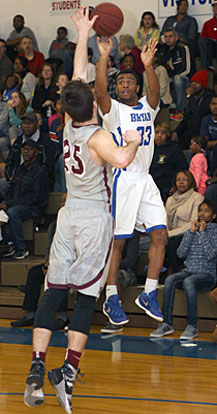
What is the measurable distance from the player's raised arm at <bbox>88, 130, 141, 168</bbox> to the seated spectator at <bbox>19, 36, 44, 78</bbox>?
943 centimetres

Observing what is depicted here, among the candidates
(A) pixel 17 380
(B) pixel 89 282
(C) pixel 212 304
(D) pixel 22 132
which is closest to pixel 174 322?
(C) pixel 212 304

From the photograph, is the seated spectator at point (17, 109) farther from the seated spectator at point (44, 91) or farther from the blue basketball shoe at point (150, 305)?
the blue basketball shoe at point (150, 305)

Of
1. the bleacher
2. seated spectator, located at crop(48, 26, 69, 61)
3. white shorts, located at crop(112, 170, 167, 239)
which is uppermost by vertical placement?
seated spectator, located at crop(48, 26, 69, 61)

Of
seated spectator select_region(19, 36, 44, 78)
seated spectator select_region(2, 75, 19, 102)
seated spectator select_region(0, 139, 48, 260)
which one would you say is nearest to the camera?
seated spectator select_region(0, 139, 48, 260)

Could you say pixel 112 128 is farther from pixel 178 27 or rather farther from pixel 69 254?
pixel 178 27

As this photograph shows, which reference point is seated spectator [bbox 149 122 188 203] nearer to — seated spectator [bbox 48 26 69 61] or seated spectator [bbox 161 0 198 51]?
seated spectator [bbox 161 0 198 51]

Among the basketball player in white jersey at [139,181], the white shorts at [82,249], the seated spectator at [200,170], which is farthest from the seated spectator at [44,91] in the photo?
the white shorts at [82,249]

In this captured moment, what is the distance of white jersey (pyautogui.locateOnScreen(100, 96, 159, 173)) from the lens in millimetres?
5980

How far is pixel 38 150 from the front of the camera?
384 inches

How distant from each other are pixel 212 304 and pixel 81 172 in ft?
11.3

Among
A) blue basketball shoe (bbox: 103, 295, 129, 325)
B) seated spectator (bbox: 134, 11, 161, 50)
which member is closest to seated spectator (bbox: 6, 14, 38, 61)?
seated spectator (bbox: 134, 11, 161, 50)

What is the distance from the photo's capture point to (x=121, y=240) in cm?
624

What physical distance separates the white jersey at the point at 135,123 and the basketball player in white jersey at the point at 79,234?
1.24 meters

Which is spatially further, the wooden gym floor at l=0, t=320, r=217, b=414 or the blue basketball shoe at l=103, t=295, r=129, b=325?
the blue basketball shoe at l=103, t=295, r=129, b=325
